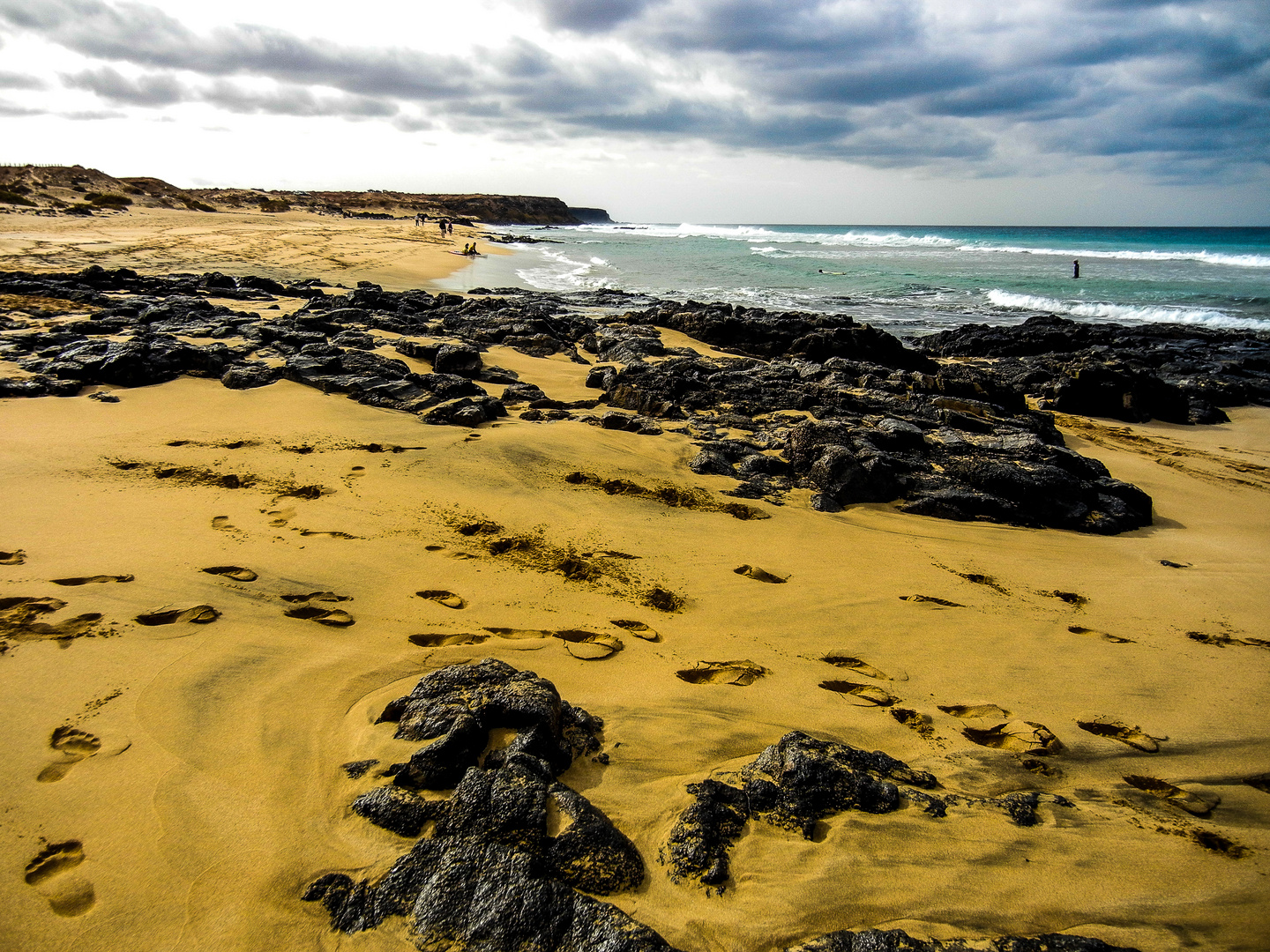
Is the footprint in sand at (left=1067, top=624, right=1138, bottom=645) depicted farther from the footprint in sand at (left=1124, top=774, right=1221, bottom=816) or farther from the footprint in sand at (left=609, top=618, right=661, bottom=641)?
the footprint in sand at (left=609, top=618, right=661, bottom=641)

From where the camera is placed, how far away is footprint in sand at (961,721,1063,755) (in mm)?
3037

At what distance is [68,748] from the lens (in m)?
2.46

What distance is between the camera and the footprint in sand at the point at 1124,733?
313cm

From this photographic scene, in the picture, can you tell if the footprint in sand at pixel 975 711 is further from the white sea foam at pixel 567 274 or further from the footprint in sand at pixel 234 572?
the white sea foam at pixel 567 274

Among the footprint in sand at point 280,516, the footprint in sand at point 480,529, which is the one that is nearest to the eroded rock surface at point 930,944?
the footprint in sand at point 480,529

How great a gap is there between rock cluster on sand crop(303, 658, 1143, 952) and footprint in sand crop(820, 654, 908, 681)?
83 cm

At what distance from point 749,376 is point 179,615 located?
27.6 feet

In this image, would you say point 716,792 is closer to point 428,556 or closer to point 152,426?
point 428,556

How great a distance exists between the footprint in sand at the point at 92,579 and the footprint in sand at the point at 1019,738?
4811 mm

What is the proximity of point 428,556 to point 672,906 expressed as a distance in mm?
2985

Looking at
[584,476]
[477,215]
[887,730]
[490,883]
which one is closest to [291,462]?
[584,476]

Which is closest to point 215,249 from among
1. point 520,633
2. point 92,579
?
point 92,579

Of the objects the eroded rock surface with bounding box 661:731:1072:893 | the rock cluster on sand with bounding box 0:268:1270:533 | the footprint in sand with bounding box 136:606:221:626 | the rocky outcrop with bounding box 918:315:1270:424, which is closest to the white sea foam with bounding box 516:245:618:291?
the rock cluster on sand with bounding box 0:268:1270:533

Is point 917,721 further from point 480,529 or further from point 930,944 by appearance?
point 480,529
